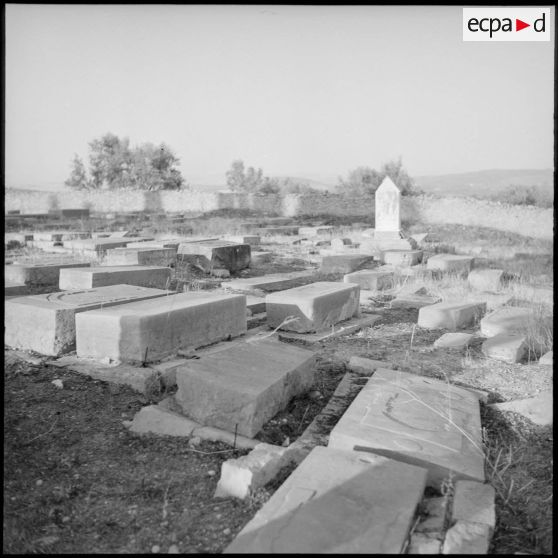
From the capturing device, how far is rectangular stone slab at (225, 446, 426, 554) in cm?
177

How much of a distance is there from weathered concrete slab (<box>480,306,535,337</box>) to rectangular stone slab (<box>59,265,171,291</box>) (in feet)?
11.9

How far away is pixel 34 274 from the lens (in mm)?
6398

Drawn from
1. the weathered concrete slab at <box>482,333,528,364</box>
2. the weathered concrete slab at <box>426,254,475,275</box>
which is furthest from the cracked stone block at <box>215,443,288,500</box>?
the weathered concrete slab at <box>426,254,475,275</box>

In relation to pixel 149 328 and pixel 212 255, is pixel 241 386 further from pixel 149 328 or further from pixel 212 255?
pixel 212 255

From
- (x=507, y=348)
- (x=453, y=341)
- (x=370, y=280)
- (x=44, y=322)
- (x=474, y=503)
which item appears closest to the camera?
(x=474, y=503)

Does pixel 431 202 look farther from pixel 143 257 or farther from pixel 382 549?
pixel 382 549

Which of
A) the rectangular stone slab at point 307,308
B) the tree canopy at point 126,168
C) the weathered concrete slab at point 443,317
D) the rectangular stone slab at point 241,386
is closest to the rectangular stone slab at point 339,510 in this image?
the rectangular stone slab at point 241,386

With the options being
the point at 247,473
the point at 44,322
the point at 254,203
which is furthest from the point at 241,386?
the point at 254,203

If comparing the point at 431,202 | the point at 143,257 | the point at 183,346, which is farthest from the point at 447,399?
the point at 431,202

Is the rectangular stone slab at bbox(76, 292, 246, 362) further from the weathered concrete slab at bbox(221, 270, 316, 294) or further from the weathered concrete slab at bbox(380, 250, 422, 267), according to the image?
the weathered concrete slab at bbox(380, 250, 422, 267)

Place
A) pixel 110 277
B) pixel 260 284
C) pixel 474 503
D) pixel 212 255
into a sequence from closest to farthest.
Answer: pixel 474 503 → pixel 110 277 → pixel 260 284 → pixel 212 255

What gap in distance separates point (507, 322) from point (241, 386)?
10.9 ft

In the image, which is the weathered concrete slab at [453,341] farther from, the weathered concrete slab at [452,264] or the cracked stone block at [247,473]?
the weathered concrete slab at [452,264]

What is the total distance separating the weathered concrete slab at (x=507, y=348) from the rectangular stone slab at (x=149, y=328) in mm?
2291
